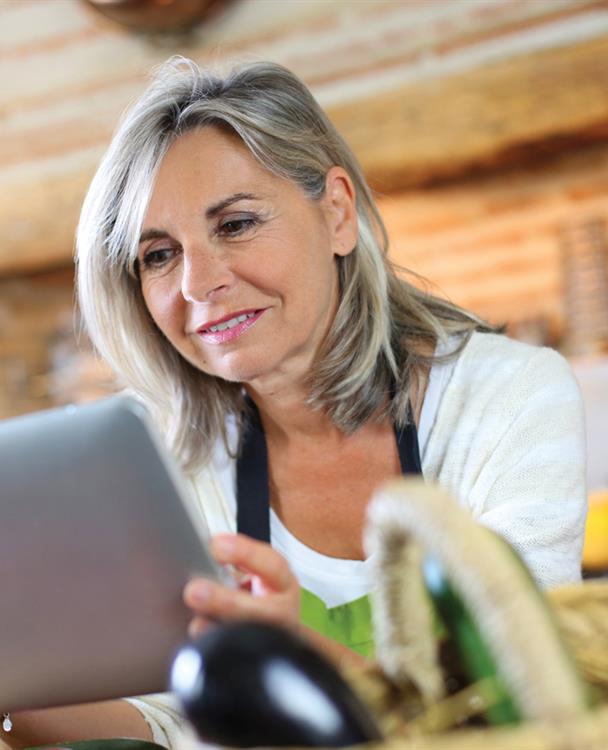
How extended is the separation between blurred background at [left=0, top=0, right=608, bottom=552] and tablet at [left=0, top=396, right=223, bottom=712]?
2.68 meters

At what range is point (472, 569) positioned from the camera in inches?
20.4

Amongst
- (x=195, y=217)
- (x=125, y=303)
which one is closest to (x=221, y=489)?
(x=125, y=303)

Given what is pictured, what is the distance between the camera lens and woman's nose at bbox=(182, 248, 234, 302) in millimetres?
1278

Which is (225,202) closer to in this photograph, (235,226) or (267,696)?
(235,226)

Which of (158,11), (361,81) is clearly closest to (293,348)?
Result: (361,81)

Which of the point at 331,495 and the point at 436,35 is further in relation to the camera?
the point at 436,35

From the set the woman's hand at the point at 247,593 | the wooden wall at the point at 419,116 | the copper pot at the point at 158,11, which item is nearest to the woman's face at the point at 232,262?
the woman's hand at the point at 247,593

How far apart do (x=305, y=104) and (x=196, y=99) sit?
0.15m

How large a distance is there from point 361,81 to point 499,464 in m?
3.01

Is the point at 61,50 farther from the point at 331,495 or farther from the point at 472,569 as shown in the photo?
the point at 472,569

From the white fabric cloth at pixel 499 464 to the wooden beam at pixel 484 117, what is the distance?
2.10 meters

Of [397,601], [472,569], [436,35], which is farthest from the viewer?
[436,35]

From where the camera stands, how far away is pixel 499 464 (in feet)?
4.08

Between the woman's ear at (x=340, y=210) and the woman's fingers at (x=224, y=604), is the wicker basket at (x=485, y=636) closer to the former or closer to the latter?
the woman's fingers at (x=224, y=604)
